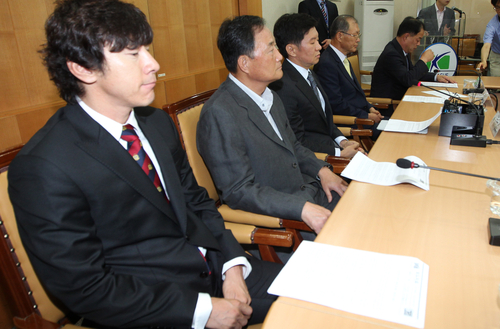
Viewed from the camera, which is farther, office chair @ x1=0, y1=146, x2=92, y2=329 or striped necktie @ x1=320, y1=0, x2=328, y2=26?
striped necktie @ x1=320, y1=0, x2=328, y2=26

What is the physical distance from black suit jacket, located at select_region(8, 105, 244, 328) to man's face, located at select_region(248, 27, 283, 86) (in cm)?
74

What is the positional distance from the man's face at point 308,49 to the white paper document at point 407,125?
0.67m

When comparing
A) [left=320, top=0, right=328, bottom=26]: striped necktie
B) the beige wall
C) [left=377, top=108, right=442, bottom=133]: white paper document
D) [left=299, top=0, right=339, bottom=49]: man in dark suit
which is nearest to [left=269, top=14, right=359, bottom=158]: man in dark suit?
[left=377, top=108, right=442, bottom=133]: white paper document

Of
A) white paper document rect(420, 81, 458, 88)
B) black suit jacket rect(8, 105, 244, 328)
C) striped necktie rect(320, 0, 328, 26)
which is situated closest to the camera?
black suit jacket rect(8, 105, 244, 328)

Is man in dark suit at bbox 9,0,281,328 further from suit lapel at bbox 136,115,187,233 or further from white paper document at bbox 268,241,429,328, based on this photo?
white paper document at bbox 268,241,429,328

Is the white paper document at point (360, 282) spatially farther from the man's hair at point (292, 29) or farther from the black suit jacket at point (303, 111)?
the man's hair at point (292, 29)

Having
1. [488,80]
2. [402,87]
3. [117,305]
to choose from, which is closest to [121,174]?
[117,305]

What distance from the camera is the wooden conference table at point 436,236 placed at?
0.76m

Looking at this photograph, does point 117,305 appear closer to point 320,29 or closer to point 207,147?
point 207,147

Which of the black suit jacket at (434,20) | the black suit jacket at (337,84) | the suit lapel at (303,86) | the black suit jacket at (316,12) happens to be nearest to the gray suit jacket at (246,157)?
the suit lapel at (303,86)

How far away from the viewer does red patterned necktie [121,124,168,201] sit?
1101 mm

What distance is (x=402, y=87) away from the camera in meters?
3.84

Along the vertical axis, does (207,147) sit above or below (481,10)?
below

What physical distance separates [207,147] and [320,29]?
4.10 metres
